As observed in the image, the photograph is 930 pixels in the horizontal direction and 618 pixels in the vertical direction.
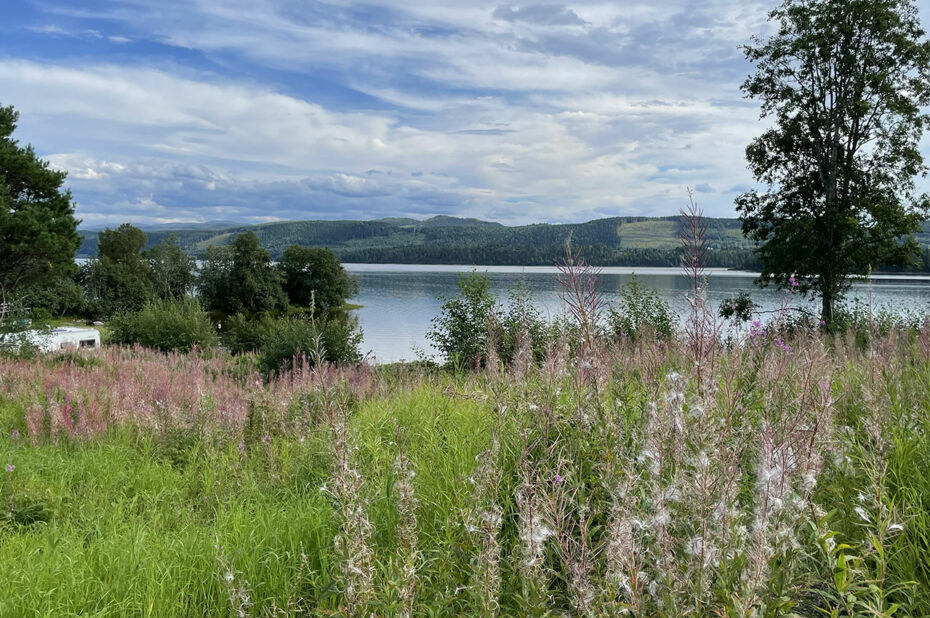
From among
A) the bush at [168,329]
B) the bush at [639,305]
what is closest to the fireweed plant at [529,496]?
the bush at [639,305]

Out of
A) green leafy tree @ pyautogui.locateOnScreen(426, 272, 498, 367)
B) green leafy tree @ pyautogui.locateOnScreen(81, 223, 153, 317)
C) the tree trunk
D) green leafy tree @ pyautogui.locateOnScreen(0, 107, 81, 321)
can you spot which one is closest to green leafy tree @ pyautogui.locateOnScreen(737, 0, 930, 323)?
the tree trunk

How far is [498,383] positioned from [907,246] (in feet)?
85.3

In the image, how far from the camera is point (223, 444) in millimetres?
7301

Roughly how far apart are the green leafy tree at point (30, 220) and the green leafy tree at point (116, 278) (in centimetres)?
2117

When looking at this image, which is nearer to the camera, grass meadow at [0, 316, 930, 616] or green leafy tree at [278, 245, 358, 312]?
grass meadow at [0, 316, 930, 616]

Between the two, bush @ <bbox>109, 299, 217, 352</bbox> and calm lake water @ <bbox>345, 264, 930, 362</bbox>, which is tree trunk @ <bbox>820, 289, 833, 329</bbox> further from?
bush @ <bbox>109, 299, 217, 352</bbox>

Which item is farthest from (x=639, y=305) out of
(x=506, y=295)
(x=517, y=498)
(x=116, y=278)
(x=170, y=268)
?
(x=170, y=268)

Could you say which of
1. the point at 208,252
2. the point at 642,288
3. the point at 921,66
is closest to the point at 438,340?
the point at 642,288

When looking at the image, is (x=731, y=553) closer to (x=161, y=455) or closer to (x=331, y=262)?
(x=161, y=455)

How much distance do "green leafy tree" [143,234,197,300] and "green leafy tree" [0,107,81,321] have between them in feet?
142

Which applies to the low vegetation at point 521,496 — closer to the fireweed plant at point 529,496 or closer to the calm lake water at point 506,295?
the fireweed plant at point 529,496

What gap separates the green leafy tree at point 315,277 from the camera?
84250mm

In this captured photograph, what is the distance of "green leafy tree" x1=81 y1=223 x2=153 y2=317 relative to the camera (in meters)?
65.9

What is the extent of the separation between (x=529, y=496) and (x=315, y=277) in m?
86.2
